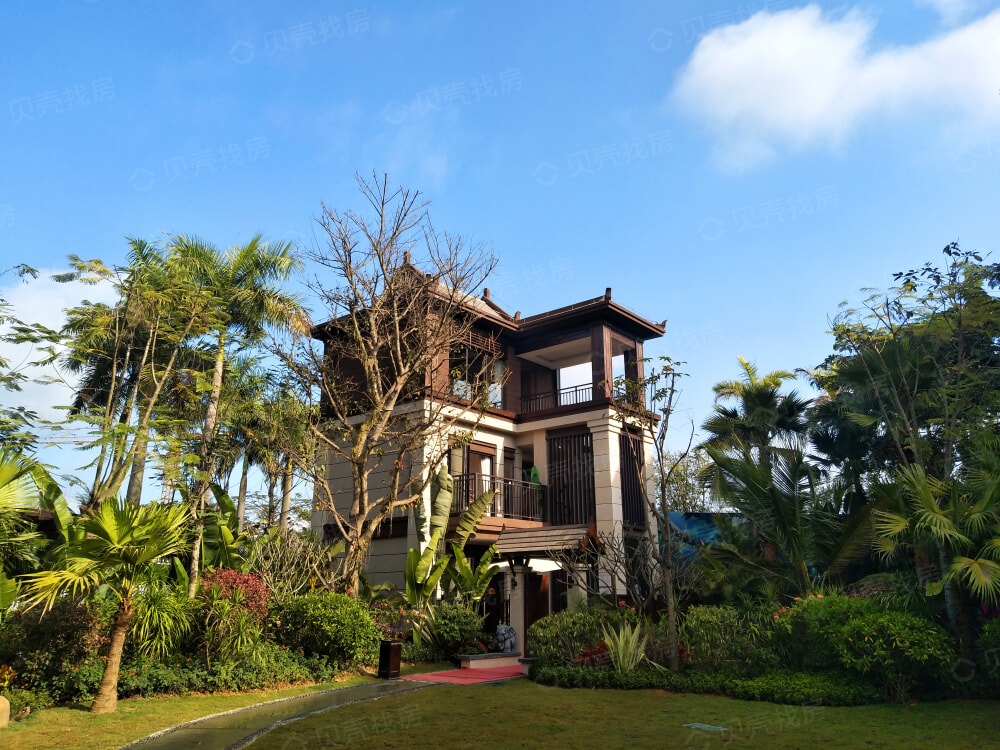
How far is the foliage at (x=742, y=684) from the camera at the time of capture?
10.2 metres

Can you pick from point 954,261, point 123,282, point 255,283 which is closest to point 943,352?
point 954,261

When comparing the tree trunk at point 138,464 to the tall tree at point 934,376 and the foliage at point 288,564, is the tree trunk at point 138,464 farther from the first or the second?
the tall tree at point 934,376

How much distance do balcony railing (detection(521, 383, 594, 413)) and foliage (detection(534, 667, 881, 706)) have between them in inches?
378

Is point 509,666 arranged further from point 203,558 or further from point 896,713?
point 896,713

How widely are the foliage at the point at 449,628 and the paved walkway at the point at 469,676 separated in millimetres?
894

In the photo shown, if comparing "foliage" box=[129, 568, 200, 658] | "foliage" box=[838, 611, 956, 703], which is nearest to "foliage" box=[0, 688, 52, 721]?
"foliage" box=[129, 568, 200, 658]

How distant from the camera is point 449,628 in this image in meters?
15.6

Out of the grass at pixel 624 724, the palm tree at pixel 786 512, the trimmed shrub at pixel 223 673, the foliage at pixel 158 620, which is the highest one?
the palm tree at pixel 786 512

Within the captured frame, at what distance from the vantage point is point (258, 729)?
28.0ft

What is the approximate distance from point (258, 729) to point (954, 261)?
14.7 metres

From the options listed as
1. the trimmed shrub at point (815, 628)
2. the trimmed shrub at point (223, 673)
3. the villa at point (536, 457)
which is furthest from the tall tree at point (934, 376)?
the trimmed shrub at point (223, 673)

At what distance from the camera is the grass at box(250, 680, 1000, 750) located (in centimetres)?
787

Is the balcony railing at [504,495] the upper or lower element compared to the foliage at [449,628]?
upper

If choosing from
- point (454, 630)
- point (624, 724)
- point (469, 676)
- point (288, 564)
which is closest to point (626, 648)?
point (469, 676)
